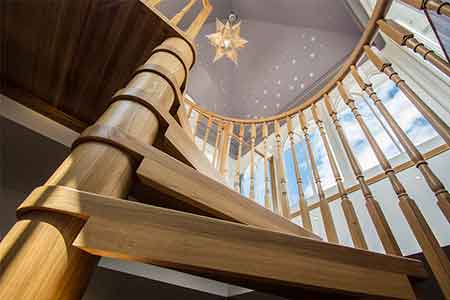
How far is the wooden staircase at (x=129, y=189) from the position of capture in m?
0.48

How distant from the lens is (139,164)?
2.19ft

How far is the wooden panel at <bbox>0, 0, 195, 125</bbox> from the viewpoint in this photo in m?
0.97

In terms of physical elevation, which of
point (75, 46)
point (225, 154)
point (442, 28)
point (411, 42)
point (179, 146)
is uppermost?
point (225, 154)

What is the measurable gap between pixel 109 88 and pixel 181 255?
3.31ft

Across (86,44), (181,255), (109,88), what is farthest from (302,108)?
(181,255)

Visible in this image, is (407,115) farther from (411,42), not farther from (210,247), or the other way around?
(210,247)

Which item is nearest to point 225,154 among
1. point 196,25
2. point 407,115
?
point 196,25

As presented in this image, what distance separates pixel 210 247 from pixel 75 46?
3.40 ft

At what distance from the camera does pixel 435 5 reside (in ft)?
2.89

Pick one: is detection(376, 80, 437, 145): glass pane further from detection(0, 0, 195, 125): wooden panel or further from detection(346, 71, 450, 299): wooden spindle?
detection(0, 0, 195, 125): wooden panel

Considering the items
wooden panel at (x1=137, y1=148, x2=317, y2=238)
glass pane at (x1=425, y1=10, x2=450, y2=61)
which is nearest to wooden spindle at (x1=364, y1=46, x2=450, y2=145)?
glass pane at (x1=425, y1=10, x2=450, y2=61)

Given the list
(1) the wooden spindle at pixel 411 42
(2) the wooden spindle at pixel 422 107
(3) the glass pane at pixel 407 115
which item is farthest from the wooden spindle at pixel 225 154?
(3) the glass pane at pixel 407 115

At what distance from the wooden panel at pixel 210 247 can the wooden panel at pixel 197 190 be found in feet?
0.45

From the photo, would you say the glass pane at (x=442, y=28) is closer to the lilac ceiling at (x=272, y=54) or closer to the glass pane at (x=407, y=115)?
the glass pane at (x=407, y=115)
